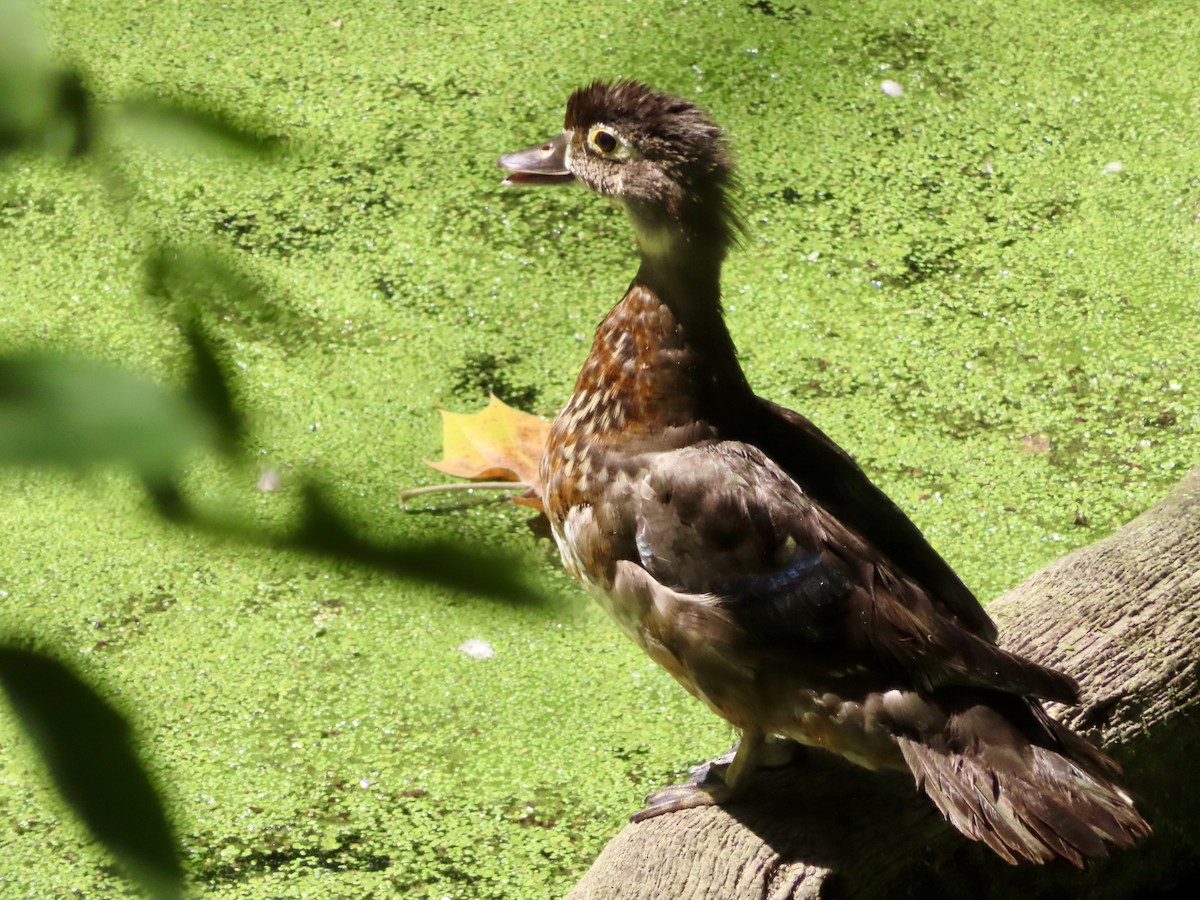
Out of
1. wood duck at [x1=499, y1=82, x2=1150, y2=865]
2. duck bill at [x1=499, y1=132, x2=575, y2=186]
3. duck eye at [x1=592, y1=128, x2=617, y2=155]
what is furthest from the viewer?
duck bill at [x1=499, y1=132, x2=575, y2=186]

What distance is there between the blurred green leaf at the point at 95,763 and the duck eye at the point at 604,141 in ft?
4.07

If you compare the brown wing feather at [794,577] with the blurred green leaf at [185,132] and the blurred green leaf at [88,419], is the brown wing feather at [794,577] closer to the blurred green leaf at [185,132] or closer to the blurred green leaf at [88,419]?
the blurred green leaf at [88,419]

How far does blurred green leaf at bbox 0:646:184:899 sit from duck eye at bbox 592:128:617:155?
4.07 feet

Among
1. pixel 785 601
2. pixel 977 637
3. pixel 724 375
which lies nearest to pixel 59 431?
pixel 724 375

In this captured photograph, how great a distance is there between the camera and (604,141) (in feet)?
6.49

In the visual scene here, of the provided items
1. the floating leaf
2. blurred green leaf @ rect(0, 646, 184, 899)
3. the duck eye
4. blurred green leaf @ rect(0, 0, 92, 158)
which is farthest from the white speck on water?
blurred green leaf @ rect(0, 0, 92, 158)

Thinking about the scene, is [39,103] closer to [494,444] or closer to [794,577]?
[494,444]

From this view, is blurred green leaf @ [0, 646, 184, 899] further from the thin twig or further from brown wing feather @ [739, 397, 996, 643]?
brown wing feather @ [739, 397, 996, 643]

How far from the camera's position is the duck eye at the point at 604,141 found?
196 centimetres

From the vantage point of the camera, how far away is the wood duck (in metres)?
1.64

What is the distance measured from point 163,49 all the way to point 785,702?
2747mm

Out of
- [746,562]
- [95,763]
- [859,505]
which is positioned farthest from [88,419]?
[859,505]

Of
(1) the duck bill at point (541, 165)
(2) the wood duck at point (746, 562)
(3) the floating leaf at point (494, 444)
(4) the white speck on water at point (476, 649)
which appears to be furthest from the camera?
(3) the floating leaf at point (494, 444)

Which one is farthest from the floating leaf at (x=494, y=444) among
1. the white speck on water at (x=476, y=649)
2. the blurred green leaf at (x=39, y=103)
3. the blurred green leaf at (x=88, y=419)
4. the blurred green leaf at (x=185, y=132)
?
the blurred green leaf at (x=39, y=103)
